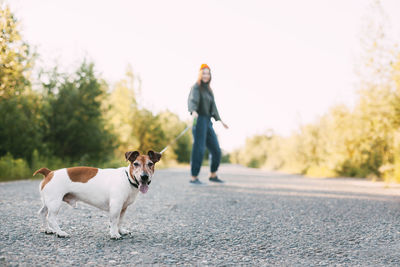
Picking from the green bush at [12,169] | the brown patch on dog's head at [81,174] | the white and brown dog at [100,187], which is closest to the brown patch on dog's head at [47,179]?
the white and brown dog at [100,187]

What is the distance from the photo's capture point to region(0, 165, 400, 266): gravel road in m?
2.71

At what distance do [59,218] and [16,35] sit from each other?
272cm

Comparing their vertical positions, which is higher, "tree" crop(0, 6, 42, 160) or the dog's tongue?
"tree" crop(0, 6, 42, 160)

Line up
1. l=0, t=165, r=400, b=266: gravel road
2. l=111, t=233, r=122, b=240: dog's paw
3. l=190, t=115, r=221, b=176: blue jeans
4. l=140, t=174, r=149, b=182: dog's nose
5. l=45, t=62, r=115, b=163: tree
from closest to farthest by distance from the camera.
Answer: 1. l=0, t=165, r=400, b=266: gravel road
2. l=140, t=174, r=149, b=182: dog's nose
3. l=111, t=233, r=122, b=240: dog's paw
4. l=190, t=115, r=221, b=176: blue jeans
5. l=45, t=62, r=115, b=163: tree

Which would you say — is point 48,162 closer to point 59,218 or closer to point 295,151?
point 59,218

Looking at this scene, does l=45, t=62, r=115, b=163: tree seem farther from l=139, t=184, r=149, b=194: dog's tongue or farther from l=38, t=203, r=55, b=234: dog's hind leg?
l=139, t=184, r=149, b=194: dog's tongue

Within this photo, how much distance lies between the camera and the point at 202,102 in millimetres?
7852

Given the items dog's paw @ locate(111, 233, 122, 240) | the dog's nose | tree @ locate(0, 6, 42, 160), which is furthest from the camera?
tree @ locate(0, 6, 42, 160)

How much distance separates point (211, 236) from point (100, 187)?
1229 mm

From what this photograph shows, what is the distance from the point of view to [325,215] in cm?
485

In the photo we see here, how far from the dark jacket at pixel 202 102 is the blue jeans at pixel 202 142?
0.53 feet

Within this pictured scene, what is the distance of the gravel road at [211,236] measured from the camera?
2.71 m

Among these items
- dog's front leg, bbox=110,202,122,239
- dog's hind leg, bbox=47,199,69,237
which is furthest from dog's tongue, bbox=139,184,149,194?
dog's hind leg, bbox=47,199,69,237

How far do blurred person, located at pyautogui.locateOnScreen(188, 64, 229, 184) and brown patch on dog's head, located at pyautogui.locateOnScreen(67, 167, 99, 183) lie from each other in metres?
4.22
